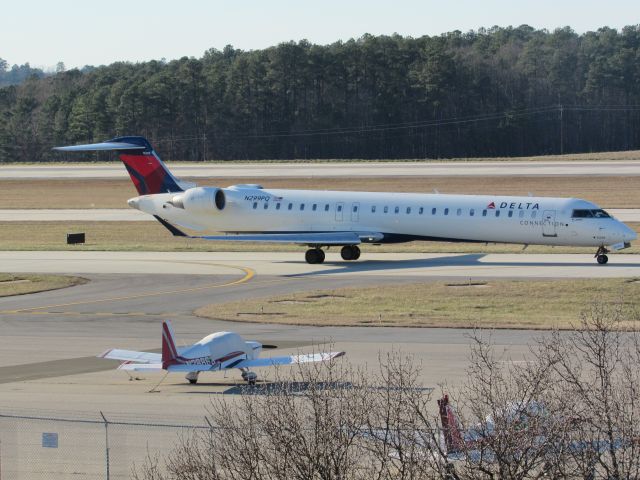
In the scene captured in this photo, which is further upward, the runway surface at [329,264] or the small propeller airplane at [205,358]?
the small propeller airplane at [205,358]

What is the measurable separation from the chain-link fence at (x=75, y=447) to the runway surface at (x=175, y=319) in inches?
71.3

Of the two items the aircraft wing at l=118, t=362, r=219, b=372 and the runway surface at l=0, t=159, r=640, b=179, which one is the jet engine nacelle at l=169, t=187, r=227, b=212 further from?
the runway surface at l=0, t=159, r=640, b=179

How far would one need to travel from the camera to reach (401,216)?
168ft

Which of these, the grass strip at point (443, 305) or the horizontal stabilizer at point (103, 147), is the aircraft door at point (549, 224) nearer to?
the grass strip at point (443, 305)

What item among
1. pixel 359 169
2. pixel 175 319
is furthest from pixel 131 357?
pixel 359 169

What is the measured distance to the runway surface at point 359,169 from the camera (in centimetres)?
→ 10800

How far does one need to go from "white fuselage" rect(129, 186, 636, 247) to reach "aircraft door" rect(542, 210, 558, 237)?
4 centimetres

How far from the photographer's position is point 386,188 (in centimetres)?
9794

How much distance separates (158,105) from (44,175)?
4212cm

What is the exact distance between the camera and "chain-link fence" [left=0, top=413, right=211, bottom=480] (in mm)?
17969

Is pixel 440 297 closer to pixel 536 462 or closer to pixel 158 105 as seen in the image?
pixel 536 462

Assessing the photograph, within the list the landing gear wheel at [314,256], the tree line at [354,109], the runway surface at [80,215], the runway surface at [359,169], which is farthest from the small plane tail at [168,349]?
the tree line at [354,109]

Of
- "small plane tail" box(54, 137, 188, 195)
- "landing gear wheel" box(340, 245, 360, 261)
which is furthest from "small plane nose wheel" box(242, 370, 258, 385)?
"small plane tail" box(54, 137, 188, 195)

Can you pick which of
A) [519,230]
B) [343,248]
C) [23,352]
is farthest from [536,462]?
[343,248]
